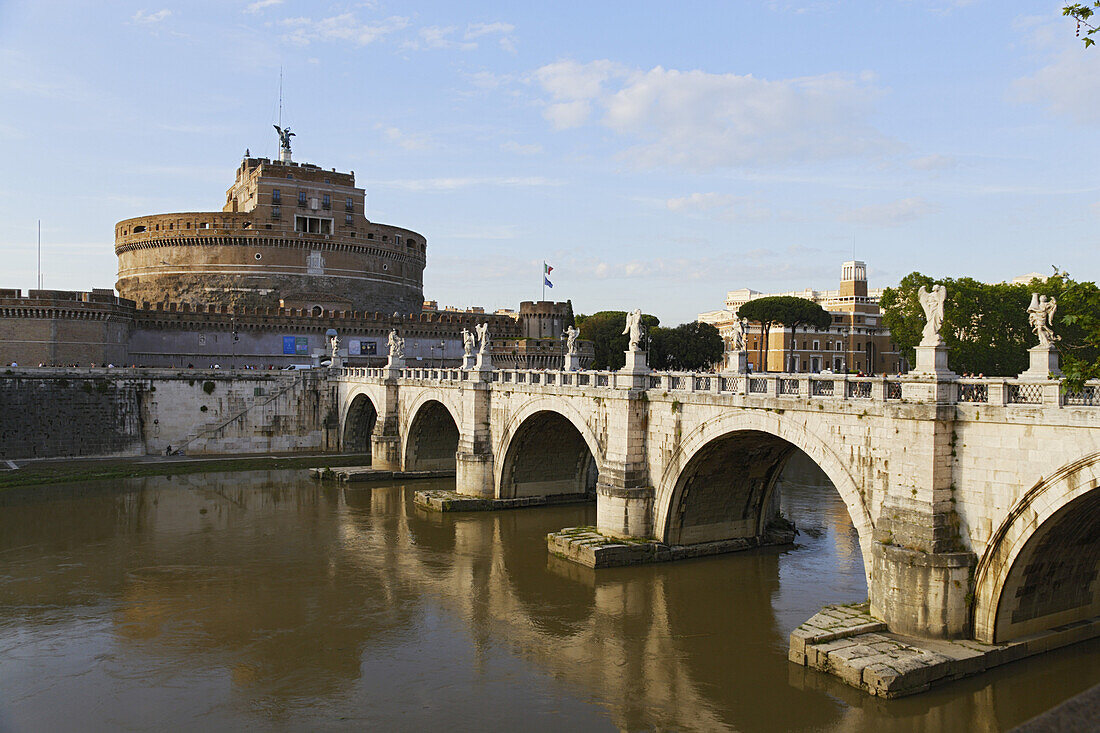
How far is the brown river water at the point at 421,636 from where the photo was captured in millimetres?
14969

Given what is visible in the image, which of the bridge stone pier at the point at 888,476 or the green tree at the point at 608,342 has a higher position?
the green tree at the point at 608,342

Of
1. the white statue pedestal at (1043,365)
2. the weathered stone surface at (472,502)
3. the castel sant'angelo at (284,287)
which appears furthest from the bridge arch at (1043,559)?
the castel sant'angelo at (284,287)

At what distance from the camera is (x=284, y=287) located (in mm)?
72625

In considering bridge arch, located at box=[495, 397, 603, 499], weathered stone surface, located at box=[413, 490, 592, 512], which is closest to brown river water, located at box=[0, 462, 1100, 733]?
weathered stone surface, located at box=[413, 490, 592, 512]

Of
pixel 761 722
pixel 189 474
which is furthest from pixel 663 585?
pixel 189 474

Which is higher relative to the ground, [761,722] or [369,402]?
[369,402]

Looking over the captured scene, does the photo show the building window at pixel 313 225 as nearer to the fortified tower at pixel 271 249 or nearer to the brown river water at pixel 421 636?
the fortified tower at pixel 271 249

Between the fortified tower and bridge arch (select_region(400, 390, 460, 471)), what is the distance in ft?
102

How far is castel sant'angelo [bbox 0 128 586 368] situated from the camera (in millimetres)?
60688

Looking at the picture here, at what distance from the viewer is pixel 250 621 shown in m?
20.0

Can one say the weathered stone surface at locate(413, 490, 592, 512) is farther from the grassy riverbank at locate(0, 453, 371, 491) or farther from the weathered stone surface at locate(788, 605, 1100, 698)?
the weathered stone surface at locate(788, 605, 1100, 698)

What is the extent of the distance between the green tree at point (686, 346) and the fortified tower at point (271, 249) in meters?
24.3

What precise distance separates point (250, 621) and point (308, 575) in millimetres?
4023

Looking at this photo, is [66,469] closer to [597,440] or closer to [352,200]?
[597,440]
